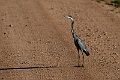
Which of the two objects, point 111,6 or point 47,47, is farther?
point 111,6

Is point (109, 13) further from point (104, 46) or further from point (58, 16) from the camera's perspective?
point (104, 46)

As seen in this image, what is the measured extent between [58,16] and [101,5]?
99.1 inches

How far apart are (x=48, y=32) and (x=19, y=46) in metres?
1.58

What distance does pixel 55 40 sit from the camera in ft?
35.6

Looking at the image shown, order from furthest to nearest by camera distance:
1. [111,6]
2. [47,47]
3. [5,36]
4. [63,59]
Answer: [111,6] < [5,36] < [47,47] < [63,59]

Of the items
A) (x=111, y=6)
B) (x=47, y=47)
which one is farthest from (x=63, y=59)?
(x=111, y=6)

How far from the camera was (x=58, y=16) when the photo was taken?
13609mm

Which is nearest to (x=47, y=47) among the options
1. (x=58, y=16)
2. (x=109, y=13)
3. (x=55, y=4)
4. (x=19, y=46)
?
(x=19, y=46)

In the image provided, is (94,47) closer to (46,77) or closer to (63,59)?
(63,59)

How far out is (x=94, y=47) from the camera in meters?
10.2

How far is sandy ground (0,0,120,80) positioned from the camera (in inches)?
340

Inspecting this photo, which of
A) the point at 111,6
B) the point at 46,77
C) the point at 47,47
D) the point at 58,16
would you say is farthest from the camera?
the point at 111,6

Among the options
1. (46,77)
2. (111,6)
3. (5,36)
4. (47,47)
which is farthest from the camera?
(111,6)

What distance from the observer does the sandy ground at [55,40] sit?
862 centimetres
